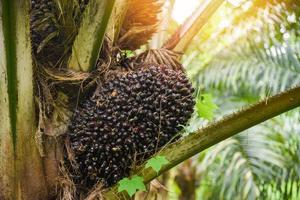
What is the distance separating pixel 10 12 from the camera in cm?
176

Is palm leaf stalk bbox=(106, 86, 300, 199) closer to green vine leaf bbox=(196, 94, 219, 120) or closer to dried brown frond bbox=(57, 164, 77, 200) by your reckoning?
dried brown frond bbox=(57, 164, 77, 200)

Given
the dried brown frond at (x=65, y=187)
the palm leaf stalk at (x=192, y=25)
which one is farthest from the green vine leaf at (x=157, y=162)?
the palm leaf stalk at (x=192, y=25)

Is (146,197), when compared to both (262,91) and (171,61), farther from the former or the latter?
(262,91)

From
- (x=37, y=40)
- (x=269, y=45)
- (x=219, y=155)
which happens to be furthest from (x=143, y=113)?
(x=269, y=45)

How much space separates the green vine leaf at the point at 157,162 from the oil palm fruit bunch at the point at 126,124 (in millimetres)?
102

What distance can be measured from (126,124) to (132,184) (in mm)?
218

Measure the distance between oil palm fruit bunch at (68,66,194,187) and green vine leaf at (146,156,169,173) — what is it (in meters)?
0.10

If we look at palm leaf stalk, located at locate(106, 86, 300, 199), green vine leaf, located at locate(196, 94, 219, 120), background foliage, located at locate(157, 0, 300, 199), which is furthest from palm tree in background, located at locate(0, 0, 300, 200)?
background foliage, located at locate(157, 0, 300, 199)

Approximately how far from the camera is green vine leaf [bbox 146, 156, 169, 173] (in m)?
1.86

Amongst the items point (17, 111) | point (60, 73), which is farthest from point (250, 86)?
point (17, 111)

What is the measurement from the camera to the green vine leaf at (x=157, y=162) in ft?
6.11

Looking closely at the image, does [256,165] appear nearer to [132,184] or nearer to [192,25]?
[192,25]

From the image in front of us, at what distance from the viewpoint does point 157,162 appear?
187 centimetres

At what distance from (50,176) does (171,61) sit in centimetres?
65
